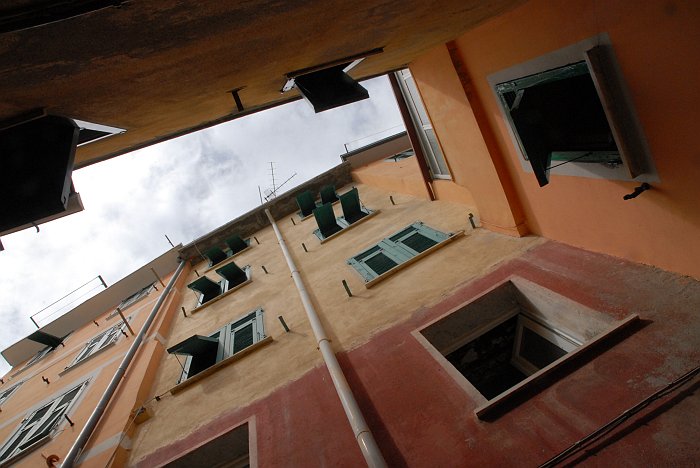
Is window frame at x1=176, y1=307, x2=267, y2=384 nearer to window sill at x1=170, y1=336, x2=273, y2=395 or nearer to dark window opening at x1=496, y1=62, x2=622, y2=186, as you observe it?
window sill at x1=170, y1=336, x2=273, y2=395

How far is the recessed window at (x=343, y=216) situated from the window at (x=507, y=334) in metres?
5.77

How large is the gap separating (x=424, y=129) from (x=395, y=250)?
3.23 metres

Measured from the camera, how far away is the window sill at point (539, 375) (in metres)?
→ 3.86

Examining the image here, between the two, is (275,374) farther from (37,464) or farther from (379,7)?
(379,7)

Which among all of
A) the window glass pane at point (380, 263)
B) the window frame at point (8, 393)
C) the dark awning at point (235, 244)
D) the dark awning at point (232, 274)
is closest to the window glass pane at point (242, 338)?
the window glass pane at point (380, 263)

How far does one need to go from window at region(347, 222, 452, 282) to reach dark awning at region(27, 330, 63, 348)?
13.5 meters

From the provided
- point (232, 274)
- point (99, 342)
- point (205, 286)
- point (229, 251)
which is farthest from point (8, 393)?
point (232, 274)

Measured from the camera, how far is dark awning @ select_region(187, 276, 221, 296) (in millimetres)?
11406

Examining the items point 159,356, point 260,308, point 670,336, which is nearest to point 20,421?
point 159,356

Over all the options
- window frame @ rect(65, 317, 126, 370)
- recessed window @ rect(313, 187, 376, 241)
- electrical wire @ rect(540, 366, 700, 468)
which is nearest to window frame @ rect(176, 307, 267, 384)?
recessed window @ rect(313, 187, 376, 241)

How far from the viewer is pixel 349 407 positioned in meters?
4.42

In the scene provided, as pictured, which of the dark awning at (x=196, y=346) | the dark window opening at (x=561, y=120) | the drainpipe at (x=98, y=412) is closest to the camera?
the dark window opening at (x=561, y=120)

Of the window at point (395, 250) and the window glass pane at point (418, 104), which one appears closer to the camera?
the window at point (395, 250)

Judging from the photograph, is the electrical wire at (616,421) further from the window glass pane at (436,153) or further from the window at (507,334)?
the window glass pane at (436,153)
